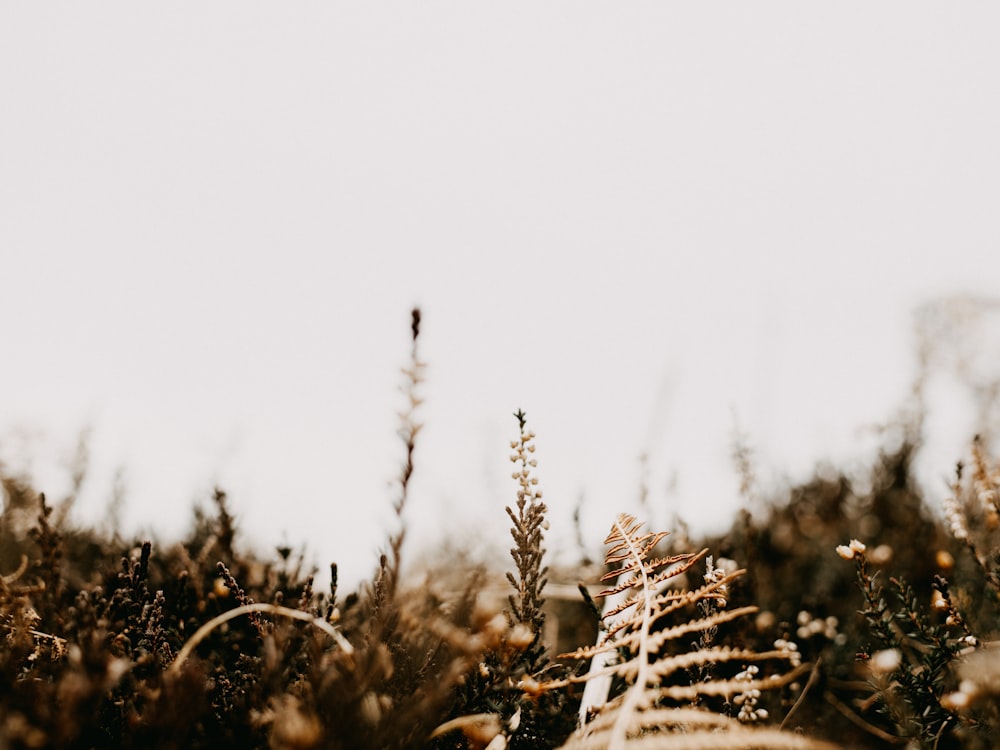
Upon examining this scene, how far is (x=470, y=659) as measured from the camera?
906 millimetres

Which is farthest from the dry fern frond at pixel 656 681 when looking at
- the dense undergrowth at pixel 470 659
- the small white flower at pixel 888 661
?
the small white flower at pixel 888 661

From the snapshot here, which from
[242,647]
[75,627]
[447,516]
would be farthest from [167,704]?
[447,516]

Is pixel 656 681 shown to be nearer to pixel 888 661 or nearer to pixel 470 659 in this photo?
pixel 470 659

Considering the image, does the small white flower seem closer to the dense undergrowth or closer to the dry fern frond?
the dense undergrowth

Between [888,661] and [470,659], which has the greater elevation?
[470,659]

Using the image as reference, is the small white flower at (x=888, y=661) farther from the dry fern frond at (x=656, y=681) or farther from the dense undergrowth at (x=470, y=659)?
the dry fern frond at (x=656, y=681)

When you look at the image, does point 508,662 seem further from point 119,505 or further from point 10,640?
point 119,505

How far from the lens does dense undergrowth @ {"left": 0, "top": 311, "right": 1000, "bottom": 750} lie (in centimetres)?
79

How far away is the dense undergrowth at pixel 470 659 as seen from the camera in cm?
79

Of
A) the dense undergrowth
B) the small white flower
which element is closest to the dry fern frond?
the dense undergrowth

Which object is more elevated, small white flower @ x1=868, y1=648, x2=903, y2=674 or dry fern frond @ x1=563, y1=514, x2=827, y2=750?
dry fern frond @ x1=563, y1=514, x2=827, y2=750

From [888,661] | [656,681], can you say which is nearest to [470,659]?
[656,681]

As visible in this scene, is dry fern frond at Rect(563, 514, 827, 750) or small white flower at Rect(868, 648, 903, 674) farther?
small white flower at Rect(868, 648, 903, 674)

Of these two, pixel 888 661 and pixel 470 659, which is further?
pixel 888 661
